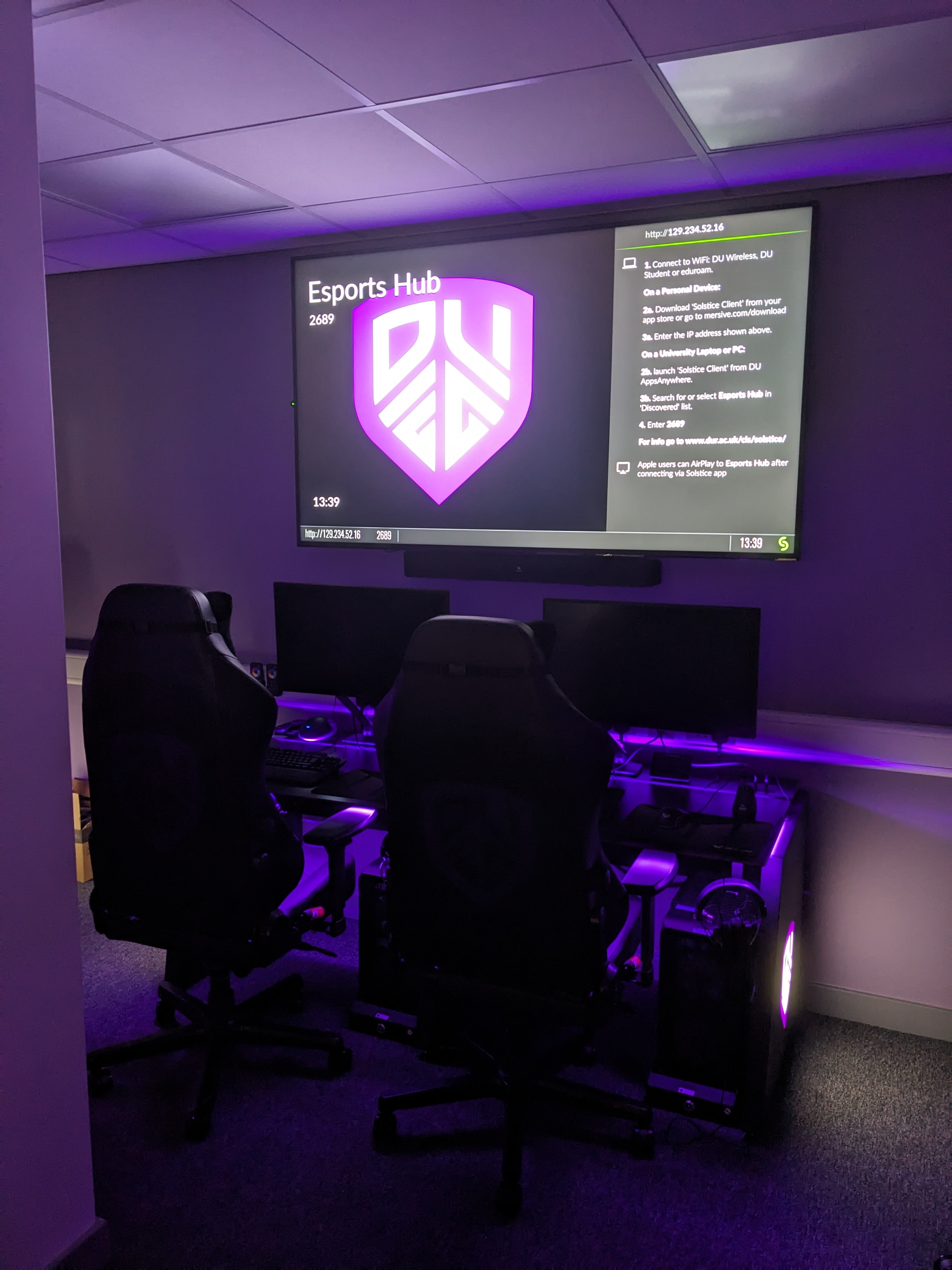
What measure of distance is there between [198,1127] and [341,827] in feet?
2.65

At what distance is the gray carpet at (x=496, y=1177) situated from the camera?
188 cm

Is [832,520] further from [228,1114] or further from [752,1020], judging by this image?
[228,1114]

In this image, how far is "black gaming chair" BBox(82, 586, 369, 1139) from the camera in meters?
2.12

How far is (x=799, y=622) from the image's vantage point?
2.85 m

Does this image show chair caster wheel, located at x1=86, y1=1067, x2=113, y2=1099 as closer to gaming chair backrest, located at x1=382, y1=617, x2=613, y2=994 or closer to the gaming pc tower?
gaming chair backrest, located at x1=382, y1=617, x2=613, y2=994

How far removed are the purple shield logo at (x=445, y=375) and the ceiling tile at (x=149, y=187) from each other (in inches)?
22.6

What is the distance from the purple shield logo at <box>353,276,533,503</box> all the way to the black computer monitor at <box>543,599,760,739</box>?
72 centimetres

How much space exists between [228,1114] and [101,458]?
290 cm

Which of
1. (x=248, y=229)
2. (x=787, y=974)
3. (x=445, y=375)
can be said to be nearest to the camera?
(x=787, y=974)

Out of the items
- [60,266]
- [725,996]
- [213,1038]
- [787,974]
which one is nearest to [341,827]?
[213,1038]

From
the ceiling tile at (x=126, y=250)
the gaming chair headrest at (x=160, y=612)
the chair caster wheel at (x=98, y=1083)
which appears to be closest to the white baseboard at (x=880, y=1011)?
the chair caster wheel at (x=98, y=1083)

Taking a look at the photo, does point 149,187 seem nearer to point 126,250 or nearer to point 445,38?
point 126,250

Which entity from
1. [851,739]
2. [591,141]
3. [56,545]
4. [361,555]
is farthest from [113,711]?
[851,739]

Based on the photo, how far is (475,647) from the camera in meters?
1.79
